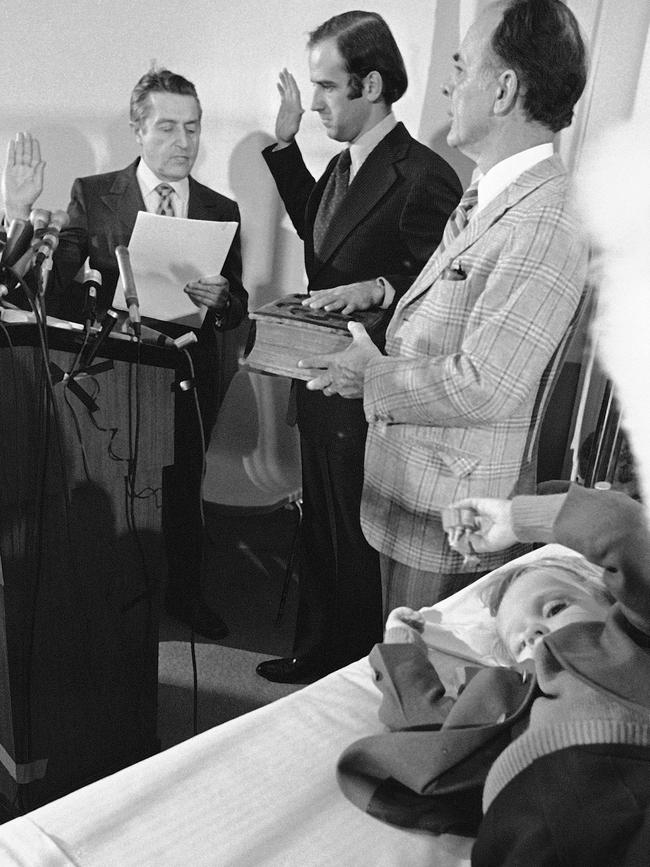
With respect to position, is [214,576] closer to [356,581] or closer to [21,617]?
[356,581]

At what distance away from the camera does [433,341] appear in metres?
1.47

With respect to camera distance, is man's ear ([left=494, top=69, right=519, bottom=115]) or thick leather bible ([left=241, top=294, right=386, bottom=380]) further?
thick leather bible ([left=241, top=294, right=386, bottom=380])

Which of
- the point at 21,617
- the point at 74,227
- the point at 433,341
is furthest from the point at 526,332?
→ the point at 74,227

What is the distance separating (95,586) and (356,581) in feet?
2.59

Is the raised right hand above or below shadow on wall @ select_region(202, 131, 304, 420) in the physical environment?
above

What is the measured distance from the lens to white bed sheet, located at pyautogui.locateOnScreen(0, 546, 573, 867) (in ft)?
2.92

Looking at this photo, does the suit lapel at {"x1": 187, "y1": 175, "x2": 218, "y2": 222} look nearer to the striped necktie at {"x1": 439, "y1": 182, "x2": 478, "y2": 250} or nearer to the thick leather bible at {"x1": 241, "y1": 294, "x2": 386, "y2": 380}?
the thick leather bible at {"x1": 241, "y1": 294, "x2": 386, "y2": 380}

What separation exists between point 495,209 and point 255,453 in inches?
60.5

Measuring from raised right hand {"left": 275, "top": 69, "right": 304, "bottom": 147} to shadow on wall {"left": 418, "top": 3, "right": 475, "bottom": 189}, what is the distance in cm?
51

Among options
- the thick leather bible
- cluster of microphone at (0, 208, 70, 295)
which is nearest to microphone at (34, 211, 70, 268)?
cluster of microphone at (0, 208, 70, 295)

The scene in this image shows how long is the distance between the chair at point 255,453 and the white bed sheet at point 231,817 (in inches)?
60.0

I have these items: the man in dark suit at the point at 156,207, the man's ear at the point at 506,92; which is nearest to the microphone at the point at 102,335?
the man's ear at the point at 506,92

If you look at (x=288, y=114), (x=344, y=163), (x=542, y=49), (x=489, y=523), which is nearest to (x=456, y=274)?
(x=542, y=49)

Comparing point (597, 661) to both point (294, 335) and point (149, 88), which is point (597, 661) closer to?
point (294, 335)
